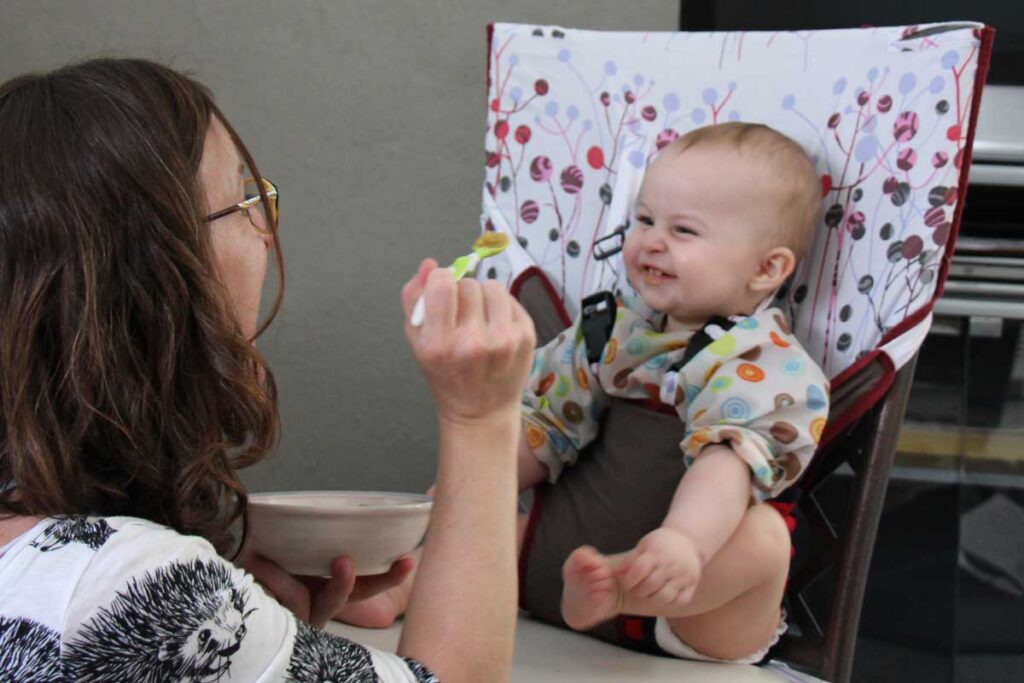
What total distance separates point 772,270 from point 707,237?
0.25 ft

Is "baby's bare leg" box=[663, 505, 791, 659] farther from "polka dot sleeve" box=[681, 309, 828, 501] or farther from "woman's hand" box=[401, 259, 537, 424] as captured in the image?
"woman's hand" box=[401, 259, 537, 424]

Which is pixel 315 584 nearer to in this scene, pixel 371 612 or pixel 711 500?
pixel 371 612

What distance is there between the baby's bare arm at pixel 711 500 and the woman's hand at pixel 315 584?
0.24m

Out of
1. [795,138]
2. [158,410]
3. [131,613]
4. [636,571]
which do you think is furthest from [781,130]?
[131,613]

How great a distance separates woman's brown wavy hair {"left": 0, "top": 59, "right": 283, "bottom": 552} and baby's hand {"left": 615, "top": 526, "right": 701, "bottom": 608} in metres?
0.39

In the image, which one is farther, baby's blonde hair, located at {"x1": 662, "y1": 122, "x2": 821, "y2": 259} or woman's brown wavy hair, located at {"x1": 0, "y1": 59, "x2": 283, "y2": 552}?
baby's blonde hair, located at {"x1": 662, "y1": 122, "x2": 821, "y2": 259}

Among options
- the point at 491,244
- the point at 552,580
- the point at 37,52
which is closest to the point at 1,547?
the point at 491,244

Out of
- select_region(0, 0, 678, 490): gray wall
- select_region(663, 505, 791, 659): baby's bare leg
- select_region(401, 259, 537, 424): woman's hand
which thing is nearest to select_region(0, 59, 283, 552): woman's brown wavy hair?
select_region(401, 259, 537, 424): woman's hand

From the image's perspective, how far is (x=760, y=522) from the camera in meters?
1.17

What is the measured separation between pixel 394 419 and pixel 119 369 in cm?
150

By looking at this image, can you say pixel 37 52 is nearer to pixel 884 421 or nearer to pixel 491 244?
pixel 491 244

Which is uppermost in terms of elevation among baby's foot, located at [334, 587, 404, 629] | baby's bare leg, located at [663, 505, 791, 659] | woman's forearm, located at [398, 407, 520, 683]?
woman's forearm, located at [398, 407, 520, 683]

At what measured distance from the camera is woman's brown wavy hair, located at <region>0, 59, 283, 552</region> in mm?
760

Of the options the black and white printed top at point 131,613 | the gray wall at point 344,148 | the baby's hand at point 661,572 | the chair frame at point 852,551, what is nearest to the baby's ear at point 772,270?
the chair frame at point 852,551
